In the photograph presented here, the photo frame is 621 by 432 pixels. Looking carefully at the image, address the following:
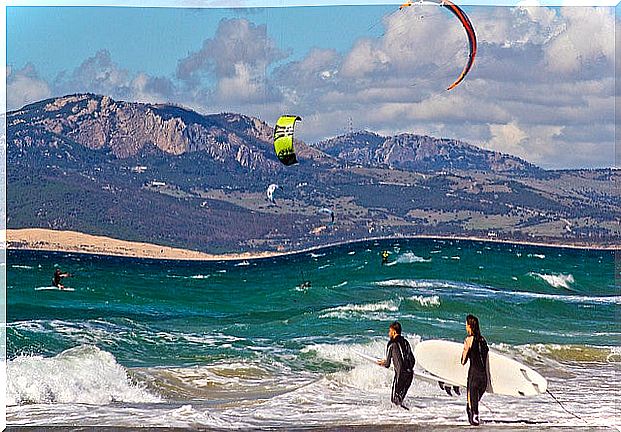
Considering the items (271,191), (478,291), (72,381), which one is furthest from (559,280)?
(72,381)

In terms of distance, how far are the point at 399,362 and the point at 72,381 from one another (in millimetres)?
1955

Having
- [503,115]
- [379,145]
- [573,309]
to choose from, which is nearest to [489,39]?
[503,115]

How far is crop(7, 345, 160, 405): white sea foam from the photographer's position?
6.15m

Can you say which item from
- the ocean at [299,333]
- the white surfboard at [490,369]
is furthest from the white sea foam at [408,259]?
the white surfboard at [490,369]

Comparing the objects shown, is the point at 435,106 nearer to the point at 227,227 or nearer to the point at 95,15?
the point at 227,227

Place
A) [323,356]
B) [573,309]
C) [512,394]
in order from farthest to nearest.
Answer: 1. [573,309]
2. [323,356]
3. [512,394]

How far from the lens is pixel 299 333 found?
662 cm

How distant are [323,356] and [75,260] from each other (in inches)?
71.5

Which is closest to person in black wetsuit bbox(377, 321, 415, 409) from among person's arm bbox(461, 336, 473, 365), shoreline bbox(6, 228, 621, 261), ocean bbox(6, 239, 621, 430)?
ocean bbox(6, 239, 621, 430)

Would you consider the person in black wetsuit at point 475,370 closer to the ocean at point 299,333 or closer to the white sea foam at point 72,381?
the ocean at point 299,333

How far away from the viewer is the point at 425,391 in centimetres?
612

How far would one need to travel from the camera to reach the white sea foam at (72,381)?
6152 millimetres

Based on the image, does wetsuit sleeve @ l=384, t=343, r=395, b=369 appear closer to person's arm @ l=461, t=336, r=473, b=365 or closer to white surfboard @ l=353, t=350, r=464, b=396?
white surfboard @ l=353, t=350, r=464, b=396

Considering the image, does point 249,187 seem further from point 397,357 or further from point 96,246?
point 397,357
